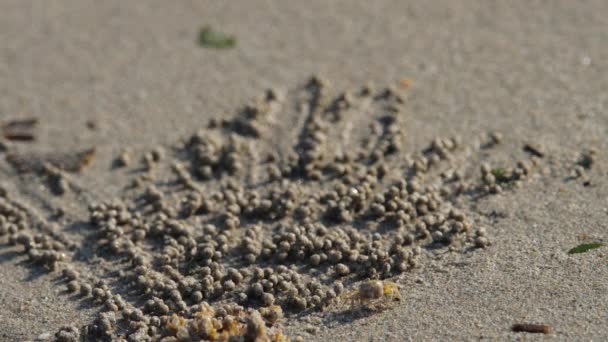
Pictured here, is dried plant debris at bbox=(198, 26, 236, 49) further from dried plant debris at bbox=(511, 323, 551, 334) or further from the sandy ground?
dried plant debris at bbox=(511, 323, 551, 334)

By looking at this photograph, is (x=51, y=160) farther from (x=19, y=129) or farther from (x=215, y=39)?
(x=215, y=39)

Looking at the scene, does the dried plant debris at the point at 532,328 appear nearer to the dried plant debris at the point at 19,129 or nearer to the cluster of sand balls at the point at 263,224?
the cluster of sand balls at the point at 263,224

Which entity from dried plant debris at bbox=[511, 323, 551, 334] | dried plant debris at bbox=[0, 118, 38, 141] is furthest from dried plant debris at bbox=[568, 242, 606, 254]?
dried plant debris at bbox=[0, 118, 38, 141]

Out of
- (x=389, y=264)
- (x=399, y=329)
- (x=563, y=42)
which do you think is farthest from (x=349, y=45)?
(x=399, y=329)

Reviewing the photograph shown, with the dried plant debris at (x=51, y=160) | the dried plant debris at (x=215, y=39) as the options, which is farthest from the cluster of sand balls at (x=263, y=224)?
the dried plant debris at (x=215, y=39)

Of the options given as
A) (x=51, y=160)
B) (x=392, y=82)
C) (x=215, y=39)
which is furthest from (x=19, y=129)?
(x=392, y=82)
